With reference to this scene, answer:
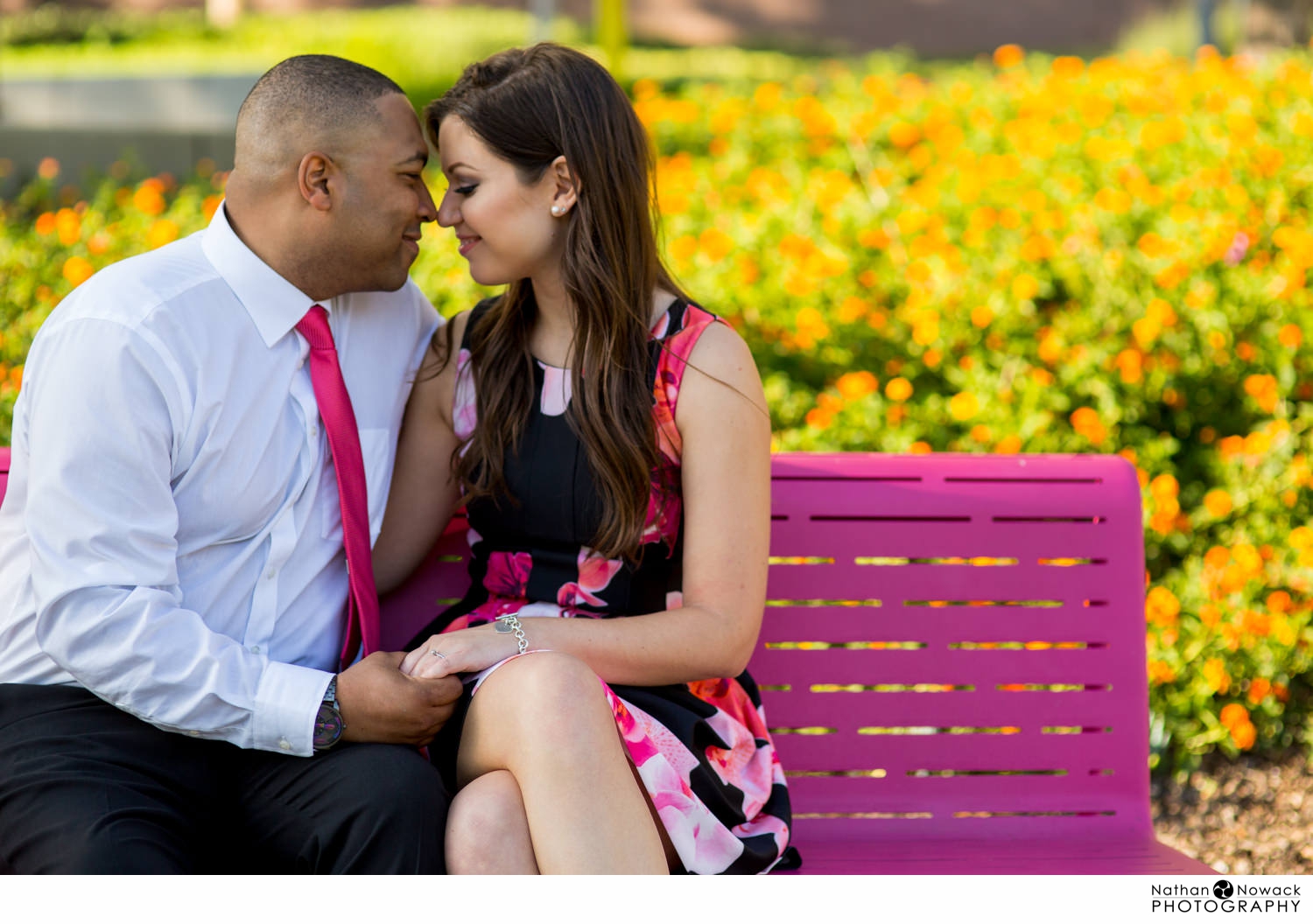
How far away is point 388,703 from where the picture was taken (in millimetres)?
2172

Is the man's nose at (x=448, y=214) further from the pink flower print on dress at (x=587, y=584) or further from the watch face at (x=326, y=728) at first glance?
the watch face at (x=326, y=728)

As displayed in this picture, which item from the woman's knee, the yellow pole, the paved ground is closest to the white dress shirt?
the woman's knee

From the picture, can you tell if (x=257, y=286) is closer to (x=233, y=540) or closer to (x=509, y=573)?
(x=233, y=540)

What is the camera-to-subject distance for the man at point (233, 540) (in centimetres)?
211

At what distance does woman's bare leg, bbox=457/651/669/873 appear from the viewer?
2016 millimetres

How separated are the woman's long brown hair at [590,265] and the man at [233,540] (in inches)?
6.7

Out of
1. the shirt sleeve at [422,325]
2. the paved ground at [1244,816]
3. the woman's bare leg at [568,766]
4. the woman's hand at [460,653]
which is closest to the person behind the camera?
the woman's bare leg at [568,766]

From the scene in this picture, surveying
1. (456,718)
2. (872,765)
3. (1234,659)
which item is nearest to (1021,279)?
(1234,659)

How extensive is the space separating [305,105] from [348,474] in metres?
0.64

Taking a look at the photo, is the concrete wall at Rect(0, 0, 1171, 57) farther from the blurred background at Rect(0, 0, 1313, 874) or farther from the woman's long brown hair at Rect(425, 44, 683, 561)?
the woman's long brown hair at Rect(425, 44, 683, 561)

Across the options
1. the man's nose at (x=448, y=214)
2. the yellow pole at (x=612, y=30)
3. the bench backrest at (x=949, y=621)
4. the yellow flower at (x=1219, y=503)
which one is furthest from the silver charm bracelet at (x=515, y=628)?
the yellow pole at (x=612, y=30)

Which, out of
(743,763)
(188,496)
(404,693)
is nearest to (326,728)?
(404,693)
